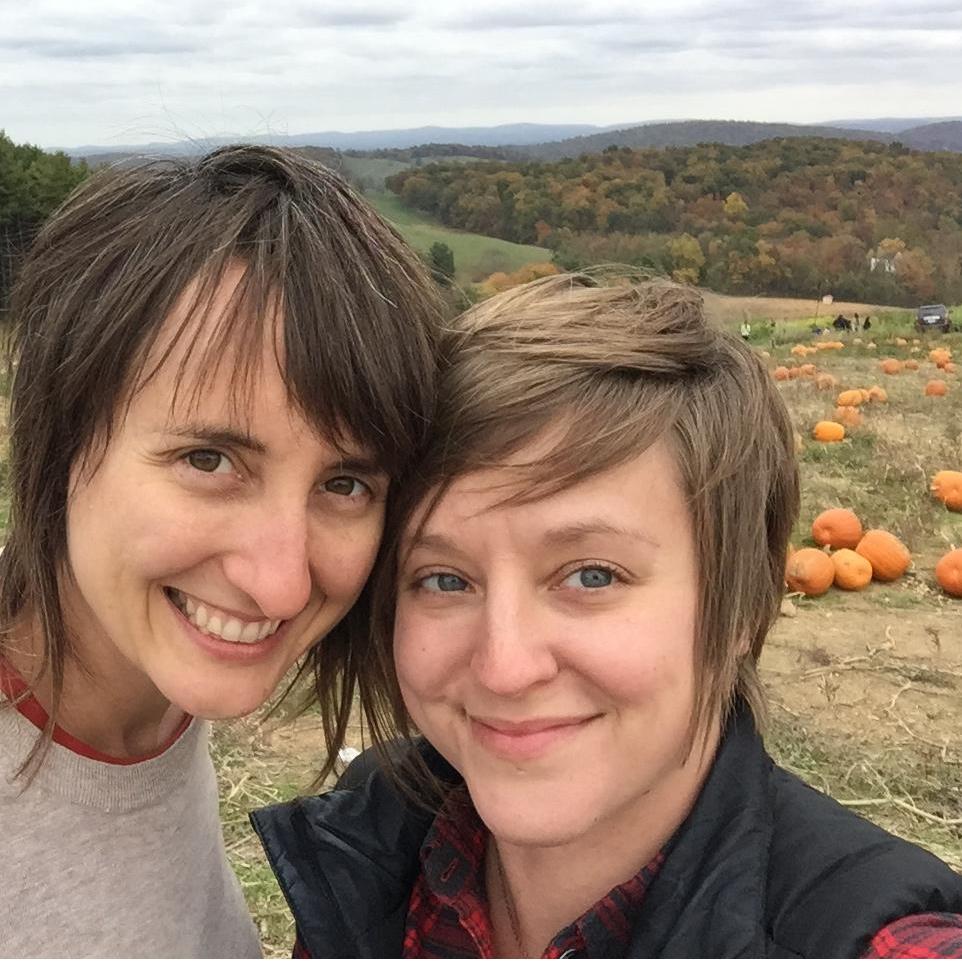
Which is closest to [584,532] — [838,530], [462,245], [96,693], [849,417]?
[96,693]

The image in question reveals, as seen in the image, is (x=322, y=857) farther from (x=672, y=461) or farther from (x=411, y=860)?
(x=672, y=461)

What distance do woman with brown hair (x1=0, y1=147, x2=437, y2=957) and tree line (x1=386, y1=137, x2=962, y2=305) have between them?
10.4 metres

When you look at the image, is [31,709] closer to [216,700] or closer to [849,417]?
[216,700]

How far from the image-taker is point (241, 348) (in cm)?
128

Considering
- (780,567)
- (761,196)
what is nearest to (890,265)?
(761,196)

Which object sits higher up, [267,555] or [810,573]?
[267,555]

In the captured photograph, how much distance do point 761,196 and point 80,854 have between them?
16362 millimetres

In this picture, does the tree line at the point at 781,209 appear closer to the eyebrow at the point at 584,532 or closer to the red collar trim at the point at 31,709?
the red collar trim at the point at 31,709

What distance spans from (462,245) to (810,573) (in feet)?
8.09

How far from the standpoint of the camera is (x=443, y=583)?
1407 mm

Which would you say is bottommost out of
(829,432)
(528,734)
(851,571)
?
(851,571)

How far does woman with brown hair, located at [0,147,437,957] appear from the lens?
1.32 m

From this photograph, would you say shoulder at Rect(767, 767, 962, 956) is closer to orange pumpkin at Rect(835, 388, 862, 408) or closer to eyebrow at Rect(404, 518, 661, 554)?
eyebrow at Rect(404, 518, 661, 554)

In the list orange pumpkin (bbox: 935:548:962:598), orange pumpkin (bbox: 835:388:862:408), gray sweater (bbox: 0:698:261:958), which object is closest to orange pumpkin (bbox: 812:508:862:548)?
orange pumpkin (bbox: 935:548:962:598)
